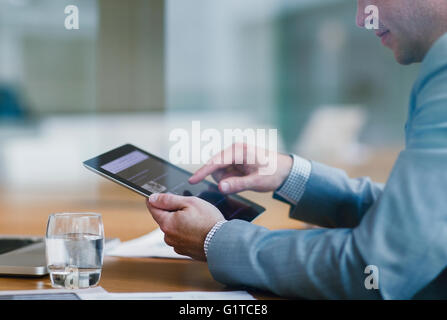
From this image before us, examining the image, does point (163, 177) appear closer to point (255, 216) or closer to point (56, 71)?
point (255, 216)

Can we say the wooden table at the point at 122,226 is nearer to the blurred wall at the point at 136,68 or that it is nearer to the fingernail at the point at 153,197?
the fingernail at the point at 153,197

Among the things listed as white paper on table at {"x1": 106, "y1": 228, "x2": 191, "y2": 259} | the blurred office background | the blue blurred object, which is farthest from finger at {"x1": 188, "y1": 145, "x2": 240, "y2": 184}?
the blue blurred object

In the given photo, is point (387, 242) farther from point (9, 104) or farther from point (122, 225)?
point (9, 104)

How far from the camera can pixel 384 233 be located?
22.2 inches

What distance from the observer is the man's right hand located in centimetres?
94

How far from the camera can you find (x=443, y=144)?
0.57 m

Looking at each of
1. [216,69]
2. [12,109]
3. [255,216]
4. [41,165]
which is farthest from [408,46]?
[12,109]

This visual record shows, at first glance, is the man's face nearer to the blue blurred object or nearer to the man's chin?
the man's chin

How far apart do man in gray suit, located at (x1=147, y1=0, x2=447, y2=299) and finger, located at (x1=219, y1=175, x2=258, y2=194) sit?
140mm

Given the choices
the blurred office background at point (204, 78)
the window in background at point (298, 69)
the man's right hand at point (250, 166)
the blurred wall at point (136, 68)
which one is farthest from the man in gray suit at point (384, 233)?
the window in background at point (298, 69)

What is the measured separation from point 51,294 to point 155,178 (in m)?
0.22

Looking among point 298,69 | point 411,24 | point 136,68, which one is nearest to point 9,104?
point 136,68
